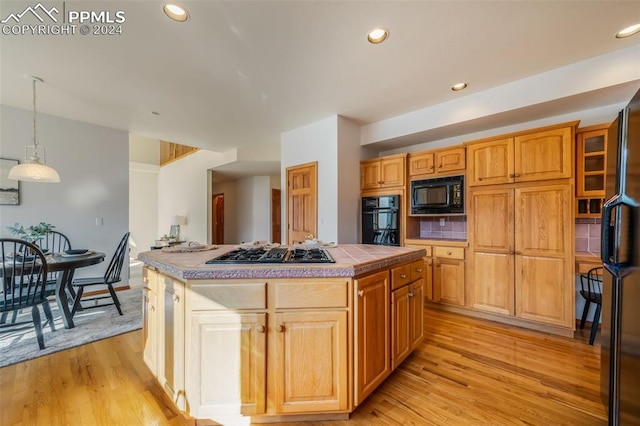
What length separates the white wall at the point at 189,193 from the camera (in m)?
6.63

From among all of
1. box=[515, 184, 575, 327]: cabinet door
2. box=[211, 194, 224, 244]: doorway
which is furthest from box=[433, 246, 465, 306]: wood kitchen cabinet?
box=[211, 194, 224, 244]: doorway

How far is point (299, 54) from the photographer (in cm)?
229

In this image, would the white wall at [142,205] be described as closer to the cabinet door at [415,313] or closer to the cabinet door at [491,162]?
the cabinet door at [415,313]

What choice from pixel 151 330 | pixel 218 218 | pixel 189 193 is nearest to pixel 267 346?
pixel 151 330

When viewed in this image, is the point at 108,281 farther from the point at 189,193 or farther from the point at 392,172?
the point at 189,193

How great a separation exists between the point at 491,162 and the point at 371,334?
101 inches

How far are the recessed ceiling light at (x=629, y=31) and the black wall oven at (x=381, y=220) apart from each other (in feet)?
7.76

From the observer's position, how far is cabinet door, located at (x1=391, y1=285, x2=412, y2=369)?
1822 millimetres

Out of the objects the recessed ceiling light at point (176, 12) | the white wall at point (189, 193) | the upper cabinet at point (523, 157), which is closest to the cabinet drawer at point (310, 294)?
the recessed ceiling light at point (176, 12)

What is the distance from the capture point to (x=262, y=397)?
4.72ft

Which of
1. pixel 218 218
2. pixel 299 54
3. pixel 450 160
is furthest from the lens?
pixel 218 218

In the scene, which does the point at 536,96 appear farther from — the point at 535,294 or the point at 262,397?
the point at 262,397

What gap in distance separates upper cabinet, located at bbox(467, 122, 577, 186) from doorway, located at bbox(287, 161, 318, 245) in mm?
2107

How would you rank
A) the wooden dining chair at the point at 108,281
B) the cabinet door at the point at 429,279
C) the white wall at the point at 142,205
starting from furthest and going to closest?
the white wall at the point at 142,205 < the cabinet door at the point at 429,279 < the wooden dining chair at the point at 108,281
